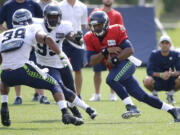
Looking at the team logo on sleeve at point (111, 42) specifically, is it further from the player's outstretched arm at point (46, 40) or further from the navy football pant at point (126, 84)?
the player's outstretched arm at point (46, 40)

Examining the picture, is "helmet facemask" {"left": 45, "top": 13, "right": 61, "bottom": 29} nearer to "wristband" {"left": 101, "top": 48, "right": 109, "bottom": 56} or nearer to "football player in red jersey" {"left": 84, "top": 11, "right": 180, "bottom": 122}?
"football player in red jersey" {"left": 84, "top": 11, "right": 180, "bottom": 122}

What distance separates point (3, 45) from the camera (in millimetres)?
7801

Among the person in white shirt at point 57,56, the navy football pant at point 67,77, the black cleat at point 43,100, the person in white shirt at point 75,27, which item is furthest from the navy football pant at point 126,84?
the black cleat at point 43,100

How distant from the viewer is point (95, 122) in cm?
834

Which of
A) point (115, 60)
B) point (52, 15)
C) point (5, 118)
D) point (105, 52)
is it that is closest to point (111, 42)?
point (105, 52)

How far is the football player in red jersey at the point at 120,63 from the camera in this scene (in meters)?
8.23

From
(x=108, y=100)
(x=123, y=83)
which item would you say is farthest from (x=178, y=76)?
(x=123, y=83)

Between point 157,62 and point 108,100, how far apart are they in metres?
1.25

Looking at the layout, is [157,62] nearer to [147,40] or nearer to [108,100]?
[108,100]

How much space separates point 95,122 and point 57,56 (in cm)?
112

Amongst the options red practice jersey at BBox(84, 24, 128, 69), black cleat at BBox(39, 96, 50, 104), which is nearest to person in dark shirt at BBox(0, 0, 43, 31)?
black cleat at BBox(39, 96, 50, 104)

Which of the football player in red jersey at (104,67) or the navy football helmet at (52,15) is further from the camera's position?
the football player in red jersey at (104,67)

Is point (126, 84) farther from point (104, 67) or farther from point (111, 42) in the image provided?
point (104, 67)

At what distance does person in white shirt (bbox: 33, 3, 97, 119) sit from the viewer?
327 inches
